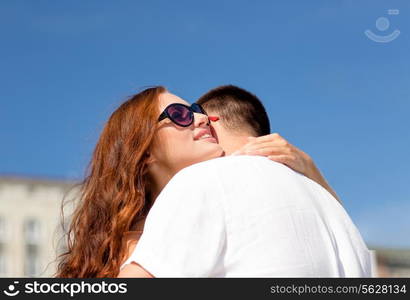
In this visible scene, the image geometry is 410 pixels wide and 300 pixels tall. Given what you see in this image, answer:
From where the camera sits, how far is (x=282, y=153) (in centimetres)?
388

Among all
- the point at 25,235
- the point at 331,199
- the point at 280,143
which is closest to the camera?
the point at 331,199

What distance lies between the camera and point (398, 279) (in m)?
3.79

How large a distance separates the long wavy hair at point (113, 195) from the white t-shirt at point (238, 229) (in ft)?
1.96

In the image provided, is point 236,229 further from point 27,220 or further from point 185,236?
point 27,220

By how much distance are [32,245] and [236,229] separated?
56673 millimetres

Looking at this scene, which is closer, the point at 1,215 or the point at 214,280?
the point at 214,280

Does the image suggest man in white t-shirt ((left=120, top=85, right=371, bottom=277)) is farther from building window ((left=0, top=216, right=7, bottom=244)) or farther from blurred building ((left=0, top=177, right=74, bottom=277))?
building window ((left=0, top=216, right=7, bottom=244))

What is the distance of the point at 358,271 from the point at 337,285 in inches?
4.6

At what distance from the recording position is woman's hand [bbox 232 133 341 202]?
3836 millimetres

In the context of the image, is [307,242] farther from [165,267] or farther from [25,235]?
[25,235]

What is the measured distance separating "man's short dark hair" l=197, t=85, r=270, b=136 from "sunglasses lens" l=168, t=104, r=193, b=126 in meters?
0.59

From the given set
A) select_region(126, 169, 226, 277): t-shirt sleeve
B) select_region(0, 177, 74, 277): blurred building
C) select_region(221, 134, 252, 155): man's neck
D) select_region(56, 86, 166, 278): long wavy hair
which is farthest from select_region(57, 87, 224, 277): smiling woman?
select_region(0, 177, 74, 277): blurred building

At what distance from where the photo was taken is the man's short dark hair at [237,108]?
4977 mm

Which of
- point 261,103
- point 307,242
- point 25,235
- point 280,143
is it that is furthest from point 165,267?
point 25,235
